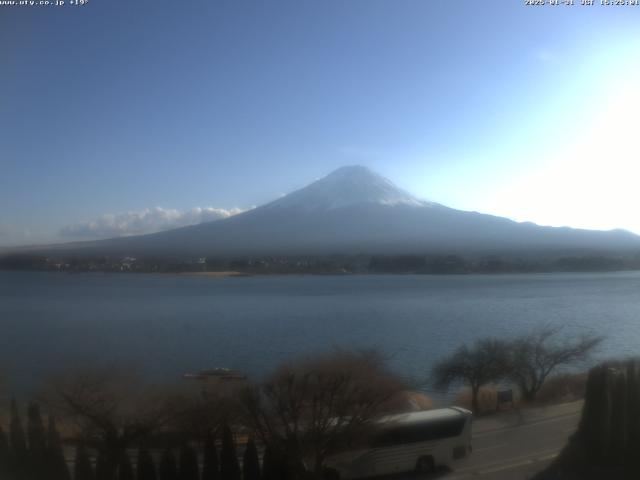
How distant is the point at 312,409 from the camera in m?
3.67

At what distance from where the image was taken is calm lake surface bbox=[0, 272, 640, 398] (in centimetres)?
464

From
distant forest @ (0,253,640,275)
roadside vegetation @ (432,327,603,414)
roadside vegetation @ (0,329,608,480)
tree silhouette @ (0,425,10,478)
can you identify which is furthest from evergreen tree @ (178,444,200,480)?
distant forest @ (0,253,640,275)

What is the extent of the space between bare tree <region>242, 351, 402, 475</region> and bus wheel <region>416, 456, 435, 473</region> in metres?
0.44

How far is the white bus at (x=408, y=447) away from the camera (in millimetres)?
3645

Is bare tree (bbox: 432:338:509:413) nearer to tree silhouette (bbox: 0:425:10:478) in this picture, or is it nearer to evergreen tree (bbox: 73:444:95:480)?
evergreen tree (bbox: 73:444:95:480)

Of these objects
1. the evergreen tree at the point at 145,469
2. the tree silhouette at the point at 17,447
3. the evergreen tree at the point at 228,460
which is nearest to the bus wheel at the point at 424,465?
the evergreen tree at the point at 228,460

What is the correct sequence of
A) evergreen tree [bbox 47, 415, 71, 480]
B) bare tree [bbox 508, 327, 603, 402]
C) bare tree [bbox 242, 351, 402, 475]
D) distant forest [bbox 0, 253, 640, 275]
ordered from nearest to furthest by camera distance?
evergreen tree [bbox 47, 415, 71, 480] < bare tree [bbox 242, 351, 402, 475] < bare tree [bbox 508, 327, 603, 402] < distant forest [bbox 0, 253, 640, 275]

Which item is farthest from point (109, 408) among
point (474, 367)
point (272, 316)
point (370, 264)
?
point (370, 264)

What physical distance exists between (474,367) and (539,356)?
766mm

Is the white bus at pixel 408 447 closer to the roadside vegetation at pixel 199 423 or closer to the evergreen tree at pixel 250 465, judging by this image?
the roadside vegetation at pixel 199 423

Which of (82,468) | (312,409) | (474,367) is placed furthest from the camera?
(474,367)

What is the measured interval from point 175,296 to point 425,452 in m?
4.44

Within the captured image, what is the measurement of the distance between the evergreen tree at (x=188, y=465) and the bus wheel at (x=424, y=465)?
1.54 metres

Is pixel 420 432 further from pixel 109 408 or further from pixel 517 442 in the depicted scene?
pixel 109 408
